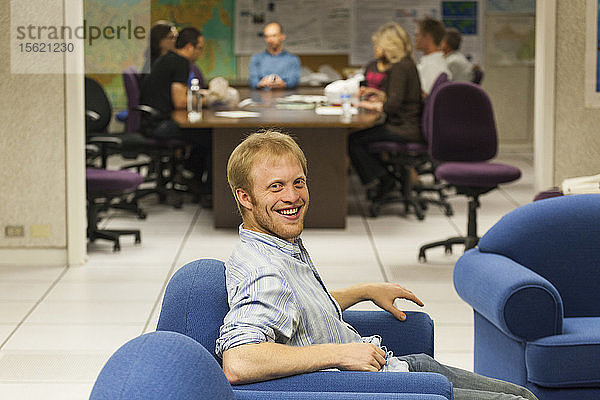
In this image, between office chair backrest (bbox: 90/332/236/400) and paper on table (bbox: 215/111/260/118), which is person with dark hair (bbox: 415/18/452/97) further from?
office chair backrest (bbox: 90/332/236/400)

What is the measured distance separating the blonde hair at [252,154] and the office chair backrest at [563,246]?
1.43 m

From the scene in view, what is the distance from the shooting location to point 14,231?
595cm

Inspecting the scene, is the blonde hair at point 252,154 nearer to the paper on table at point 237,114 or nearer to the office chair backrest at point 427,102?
the paper on table at point 237,114

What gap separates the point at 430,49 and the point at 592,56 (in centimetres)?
309

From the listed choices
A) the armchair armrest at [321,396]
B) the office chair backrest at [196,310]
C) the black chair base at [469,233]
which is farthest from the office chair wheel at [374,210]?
the armchair armrest at [321,396]

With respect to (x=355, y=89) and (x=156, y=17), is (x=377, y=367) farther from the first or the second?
(x=156, y=17)

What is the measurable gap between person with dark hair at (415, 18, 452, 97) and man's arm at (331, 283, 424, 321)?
5.91m

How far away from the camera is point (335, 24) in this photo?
12.2m

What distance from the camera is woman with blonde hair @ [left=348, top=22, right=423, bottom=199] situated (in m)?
7.59

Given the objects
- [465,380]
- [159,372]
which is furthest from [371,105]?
[159,372]

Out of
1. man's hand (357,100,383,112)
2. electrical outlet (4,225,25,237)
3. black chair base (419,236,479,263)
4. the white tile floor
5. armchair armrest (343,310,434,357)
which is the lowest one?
the white tile floor

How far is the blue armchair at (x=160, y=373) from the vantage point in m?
1.61

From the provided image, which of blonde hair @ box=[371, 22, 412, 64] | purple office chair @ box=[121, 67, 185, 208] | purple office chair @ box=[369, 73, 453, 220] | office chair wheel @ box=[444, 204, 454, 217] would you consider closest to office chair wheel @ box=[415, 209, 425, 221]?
purple office chair @ box=[369, 73, 453, 220]

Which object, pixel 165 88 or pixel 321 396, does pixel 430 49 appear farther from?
pixel 321 396
